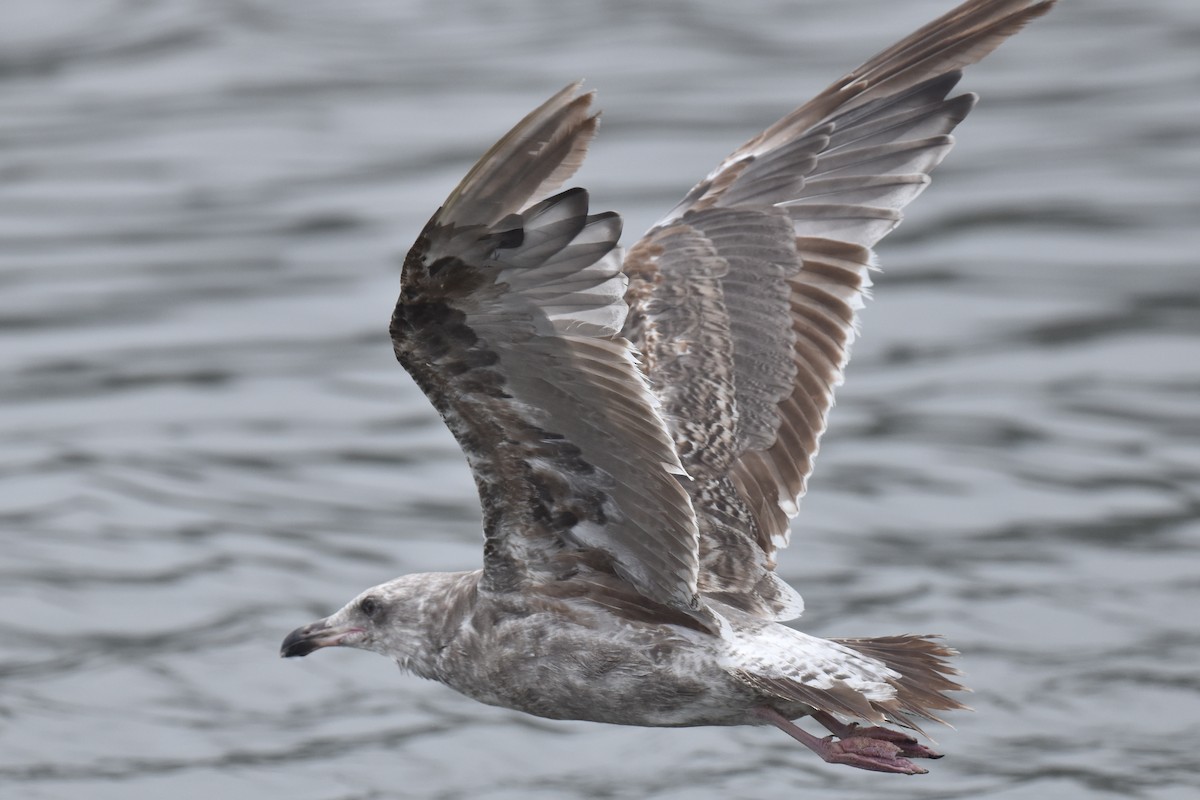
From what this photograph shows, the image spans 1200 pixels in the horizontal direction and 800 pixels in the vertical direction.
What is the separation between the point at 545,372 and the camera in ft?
21.5

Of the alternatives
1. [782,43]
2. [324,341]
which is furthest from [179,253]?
[782,43]

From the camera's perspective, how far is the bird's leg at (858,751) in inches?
290

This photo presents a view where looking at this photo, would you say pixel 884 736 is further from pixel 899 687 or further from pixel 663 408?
pixel 663 408

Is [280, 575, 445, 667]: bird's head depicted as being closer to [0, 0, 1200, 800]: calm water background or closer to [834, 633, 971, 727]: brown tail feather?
[834, 633, 971, 727]: brown tail feather

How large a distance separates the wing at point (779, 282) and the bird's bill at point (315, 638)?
1489 millimetres

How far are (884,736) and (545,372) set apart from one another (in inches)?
79.0

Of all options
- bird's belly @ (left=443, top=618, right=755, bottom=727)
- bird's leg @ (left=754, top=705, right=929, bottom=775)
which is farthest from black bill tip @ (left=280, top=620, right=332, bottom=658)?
bird's leg @ (left=754, top=705, right=929, bottom=775)

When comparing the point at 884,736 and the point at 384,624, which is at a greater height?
the point at 384,624

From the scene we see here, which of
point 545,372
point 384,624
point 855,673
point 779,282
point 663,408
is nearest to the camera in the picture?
point 545,372

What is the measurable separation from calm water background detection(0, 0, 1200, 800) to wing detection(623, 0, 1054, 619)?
466 centimetres

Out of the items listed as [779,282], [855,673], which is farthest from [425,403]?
[855,673]

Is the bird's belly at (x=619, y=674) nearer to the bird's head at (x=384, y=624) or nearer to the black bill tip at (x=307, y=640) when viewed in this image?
the bird's head at (x=384, y=624)

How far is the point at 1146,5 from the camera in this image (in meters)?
25.3

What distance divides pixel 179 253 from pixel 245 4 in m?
7.36
